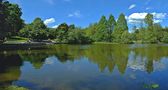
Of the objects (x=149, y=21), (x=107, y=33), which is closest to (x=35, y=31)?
(x=107, y=33)

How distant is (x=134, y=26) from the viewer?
13912cm

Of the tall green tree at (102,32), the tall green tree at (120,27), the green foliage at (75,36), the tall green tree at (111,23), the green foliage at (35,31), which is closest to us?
the green foliage at (35,31)

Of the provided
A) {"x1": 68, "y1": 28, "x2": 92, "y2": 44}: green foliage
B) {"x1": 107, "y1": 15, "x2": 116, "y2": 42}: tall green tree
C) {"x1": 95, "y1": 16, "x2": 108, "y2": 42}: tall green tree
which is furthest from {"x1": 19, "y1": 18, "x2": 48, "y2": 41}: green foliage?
{"x1": 107, "y1": 15, "x2": 116, "y2": 42}: tall green tree

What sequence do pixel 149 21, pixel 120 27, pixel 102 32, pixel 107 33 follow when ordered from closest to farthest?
pixel 102 32, pixel 107 33, pixel 149 21, pixel 120 27

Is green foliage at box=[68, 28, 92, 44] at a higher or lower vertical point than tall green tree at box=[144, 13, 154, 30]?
lower

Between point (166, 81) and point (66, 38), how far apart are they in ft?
277

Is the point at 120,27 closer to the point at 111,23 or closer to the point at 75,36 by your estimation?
the point at 111,23

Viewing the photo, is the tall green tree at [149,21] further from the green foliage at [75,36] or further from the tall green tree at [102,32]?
the green foliage at [75,36]

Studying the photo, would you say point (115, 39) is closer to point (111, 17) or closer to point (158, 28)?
point (111, 17)

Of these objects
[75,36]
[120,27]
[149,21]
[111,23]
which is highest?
[149,21]

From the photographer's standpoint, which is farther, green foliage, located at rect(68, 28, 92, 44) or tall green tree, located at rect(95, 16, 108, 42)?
tall green tree, located at rect(95, 16, 108, 42)

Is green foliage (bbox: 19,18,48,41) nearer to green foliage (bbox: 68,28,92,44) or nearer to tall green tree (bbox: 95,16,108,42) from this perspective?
green foliage (bbox: 68,28,92,44)

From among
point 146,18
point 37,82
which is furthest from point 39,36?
point 37,82

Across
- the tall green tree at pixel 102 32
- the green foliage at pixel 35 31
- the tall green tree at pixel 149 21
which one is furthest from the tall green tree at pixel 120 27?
the green foliage at pixel 35 31
